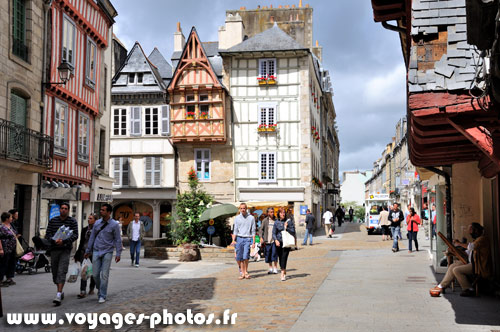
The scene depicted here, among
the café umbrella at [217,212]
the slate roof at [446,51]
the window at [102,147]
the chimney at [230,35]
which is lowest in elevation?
the café umbrella at [217,212]

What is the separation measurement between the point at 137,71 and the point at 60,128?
57.1 feet

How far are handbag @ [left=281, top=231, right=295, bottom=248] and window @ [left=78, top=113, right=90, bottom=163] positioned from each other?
10.5 m

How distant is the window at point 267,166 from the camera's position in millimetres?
34969

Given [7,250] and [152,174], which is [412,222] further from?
[152,174]

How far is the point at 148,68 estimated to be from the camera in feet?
118

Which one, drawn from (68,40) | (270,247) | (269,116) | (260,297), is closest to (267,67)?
(269,116)

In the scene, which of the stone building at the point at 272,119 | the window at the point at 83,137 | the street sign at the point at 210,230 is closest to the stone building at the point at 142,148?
the stone building at the point at 272,119

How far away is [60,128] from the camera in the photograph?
63.1ft

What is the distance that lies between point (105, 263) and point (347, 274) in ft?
19.9

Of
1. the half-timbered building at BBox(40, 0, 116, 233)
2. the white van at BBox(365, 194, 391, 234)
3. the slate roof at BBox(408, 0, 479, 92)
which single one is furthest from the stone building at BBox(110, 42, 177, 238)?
the slate roof at BBox(408, 0, 479, 92)

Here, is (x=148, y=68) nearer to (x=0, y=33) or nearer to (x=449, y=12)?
(x=0, y=33)

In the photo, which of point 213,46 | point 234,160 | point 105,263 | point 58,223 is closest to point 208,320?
point 105,263

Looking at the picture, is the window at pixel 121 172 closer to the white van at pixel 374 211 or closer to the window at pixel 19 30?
the white van at pixel 374 211

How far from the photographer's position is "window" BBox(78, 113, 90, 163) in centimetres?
2102
